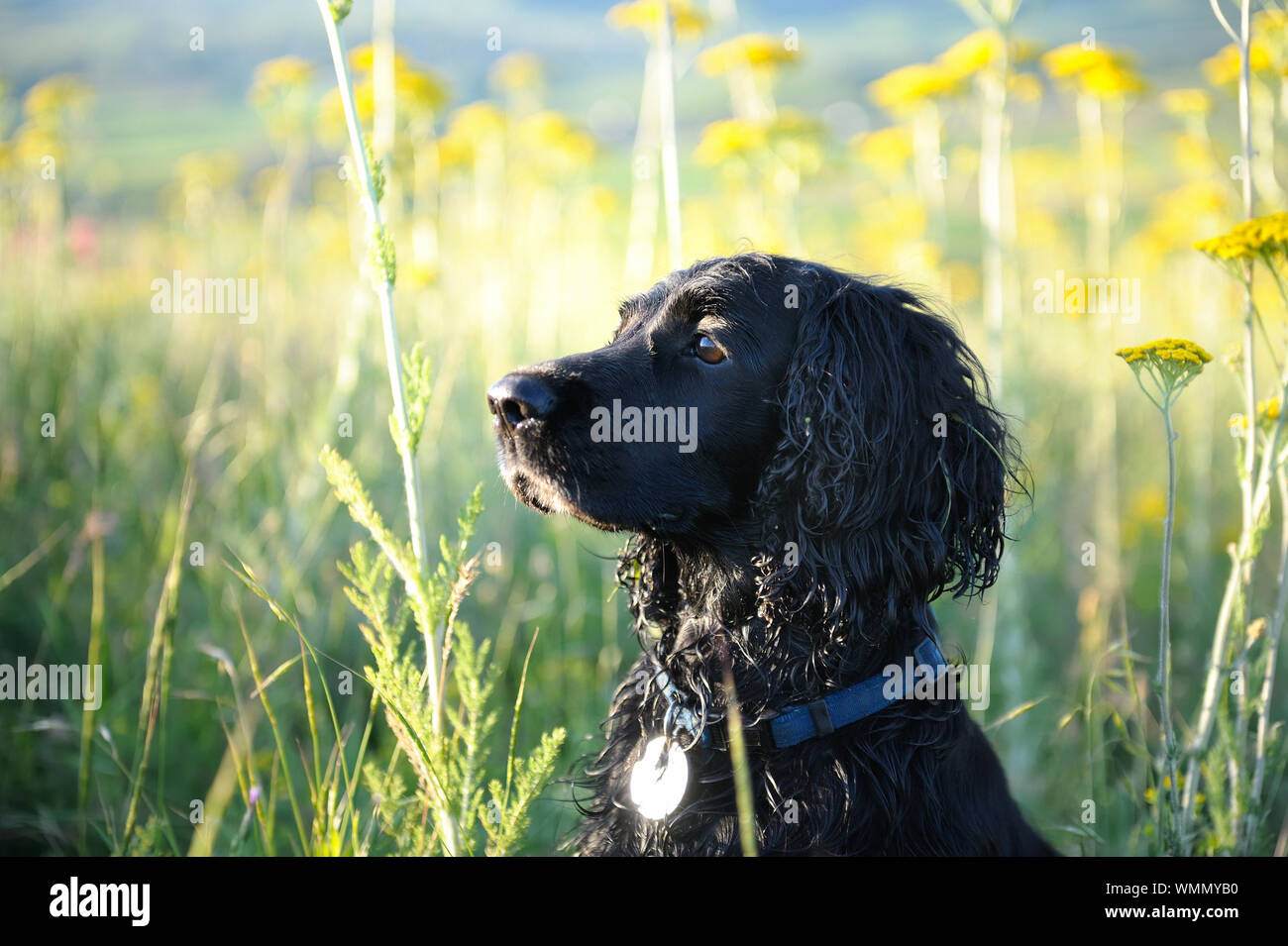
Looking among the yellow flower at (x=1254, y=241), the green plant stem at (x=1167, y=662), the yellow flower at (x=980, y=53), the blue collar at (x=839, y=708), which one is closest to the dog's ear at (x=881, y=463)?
the blue collar at (x=839, y=708)

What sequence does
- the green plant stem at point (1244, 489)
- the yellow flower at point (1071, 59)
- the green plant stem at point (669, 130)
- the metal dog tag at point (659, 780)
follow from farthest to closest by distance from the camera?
the yellow flower at point (1071, 59) → the green plant stem at point (669, 130) → the green plant stem at point (1244, 489) → the metal dog tag at point (659, 780)

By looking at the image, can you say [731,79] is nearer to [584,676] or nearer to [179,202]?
[584,676]

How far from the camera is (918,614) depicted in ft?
7.09

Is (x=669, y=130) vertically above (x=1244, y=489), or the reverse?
(x=669, y=130)

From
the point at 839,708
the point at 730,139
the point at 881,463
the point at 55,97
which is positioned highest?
the point at 55,97

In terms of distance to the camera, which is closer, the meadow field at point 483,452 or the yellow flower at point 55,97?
the meadow field at point 483,452

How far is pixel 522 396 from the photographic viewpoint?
79.4 inches

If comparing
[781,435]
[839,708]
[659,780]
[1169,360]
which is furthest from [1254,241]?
[659,780]

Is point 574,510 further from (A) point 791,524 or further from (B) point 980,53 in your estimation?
(B) point 980,53

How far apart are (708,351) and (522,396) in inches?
19.9

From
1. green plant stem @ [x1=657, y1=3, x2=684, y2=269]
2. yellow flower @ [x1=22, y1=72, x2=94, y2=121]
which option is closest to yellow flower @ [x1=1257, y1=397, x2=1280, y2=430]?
green plant stem @ [x1=657, y1=3, x2=684, y2=269]

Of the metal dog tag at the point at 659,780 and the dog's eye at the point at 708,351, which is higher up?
the dog's eye at the point at 708,351

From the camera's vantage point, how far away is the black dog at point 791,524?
6.66 feet

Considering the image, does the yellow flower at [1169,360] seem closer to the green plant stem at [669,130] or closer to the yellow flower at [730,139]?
the green plant stem at [669,130]
